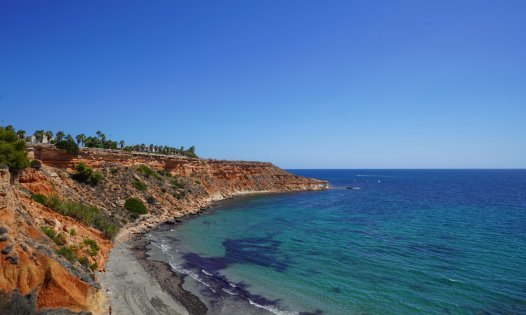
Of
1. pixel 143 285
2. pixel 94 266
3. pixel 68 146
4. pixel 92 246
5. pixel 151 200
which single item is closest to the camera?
pixel 143 285

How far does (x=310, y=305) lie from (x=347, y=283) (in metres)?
4.63

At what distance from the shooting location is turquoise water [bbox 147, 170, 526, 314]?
829 inches

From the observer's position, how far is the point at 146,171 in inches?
2365

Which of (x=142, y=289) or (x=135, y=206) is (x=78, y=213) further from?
(x=135, y=206)

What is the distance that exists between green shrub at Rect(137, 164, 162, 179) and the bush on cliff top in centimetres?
3059

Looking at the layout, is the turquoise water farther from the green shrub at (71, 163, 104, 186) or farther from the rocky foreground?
the green shrub at (71, 163, 104, 186)

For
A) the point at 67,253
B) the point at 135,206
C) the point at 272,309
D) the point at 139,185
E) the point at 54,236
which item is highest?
the point at 139,185

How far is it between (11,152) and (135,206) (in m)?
20.4

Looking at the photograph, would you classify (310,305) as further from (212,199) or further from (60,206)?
(212,199)

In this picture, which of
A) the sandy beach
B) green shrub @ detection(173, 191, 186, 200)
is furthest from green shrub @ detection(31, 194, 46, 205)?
green shrub @ detection(173, 191, 186, 200)

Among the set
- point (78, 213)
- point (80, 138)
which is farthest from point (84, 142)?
point (78, 213)

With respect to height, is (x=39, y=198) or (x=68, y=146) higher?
(x=68, y=146)

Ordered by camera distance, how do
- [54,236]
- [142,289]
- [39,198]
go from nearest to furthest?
[142,289] → [54,236] → [39,198]

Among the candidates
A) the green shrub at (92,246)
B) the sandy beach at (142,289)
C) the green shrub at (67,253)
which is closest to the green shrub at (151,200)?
the sandy beach at (142,289)
